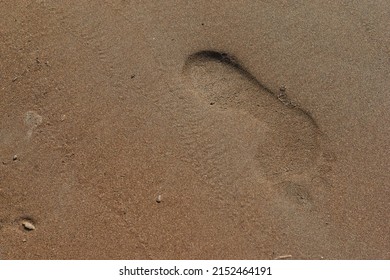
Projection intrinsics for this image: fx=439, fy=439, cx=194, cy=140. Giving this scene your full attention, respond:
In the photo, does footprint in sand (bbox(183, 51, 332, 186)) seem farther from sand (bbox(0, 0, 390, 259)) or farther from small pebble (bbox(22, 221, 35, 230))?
small pebble (bbox(22, 221, 35, 230))

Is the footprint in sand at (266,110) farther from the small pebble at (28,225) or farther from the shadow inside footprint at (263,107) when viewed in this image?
the small pebble at (28,225)

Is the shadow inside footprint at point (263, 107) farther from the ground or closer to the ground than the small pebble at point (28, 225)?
farther from the ground

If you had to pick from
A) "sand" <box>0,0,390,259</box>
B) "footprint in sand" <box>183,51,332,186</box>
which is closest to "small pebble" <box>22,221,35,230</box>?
"sand" <box>0,0,390,259</box>

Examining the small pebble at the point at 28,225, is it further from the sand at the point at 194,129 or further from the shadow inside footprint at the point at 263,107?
the shadow inside footprint at the point at 263,107

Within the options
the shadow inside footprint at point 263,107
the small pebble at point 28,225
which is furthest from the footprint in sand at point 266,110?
the small pebble at point 28,225

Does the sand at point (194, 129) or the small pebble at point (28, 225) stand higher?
the sand at point (194, 129)

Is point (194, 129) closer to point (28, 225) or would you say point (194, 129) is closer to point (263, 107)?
point (263, 107)
